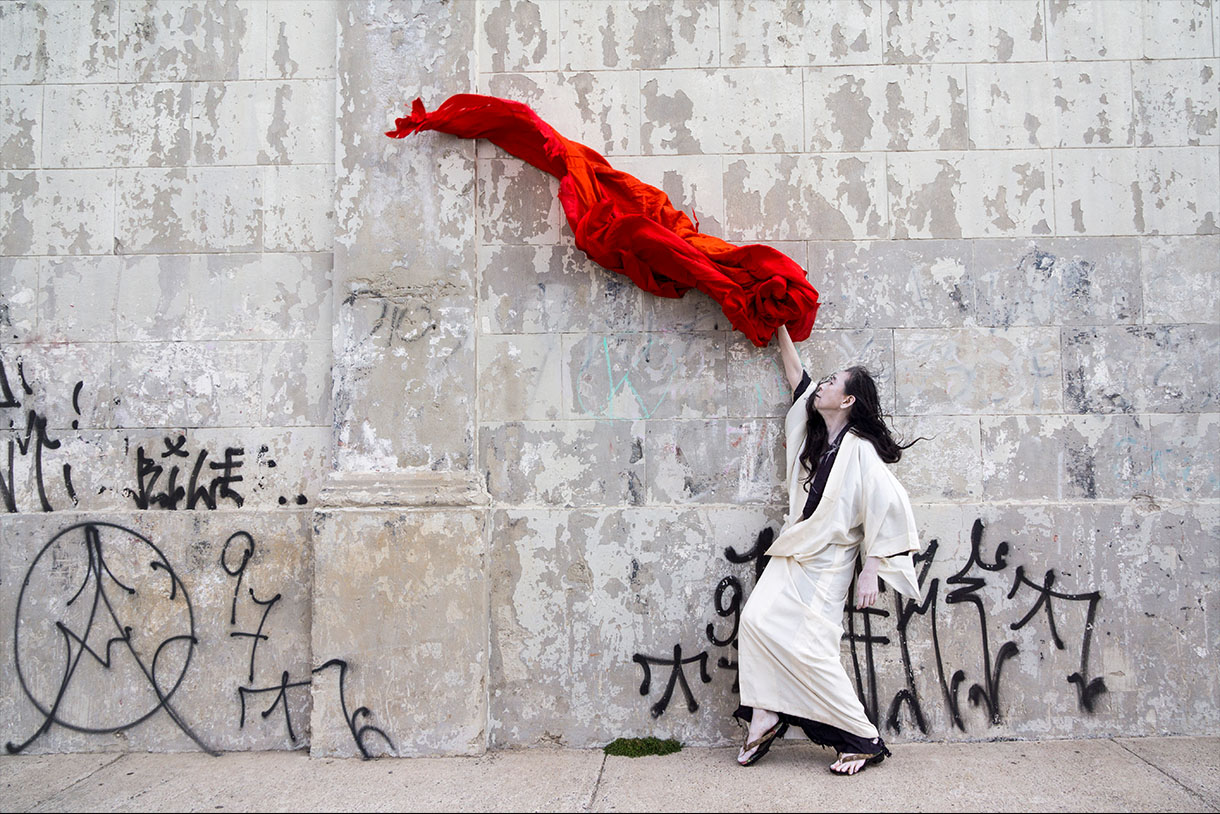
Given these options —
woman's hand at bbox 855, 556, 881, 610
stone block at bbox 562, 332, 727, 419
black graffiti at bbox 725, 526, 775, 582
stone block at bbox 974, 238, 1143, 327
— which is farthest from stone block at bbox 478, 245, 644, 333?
stone block at bbox 974, 238, 1143, 327

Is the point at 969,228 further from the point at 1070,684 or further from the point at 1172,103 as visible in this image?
the point at 1070,684

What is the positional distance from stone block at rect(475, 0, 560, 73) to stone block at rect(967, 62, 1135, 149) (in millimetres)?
2142

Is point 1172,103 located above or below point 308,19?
below

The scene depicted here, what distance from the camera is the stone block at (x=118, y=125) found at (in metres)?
4.34

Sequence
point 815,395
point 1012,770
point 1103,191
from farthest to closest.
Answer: point 1103,191 → point 815,395 → point 1012,770

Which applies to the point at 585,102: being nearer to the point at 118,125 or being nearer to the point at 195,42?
the point at 195,42

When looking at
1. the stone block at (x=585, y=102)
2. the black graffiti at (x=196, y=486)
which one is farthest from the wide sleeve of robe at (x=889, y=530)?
the black graffiti at (x=196, y=486)

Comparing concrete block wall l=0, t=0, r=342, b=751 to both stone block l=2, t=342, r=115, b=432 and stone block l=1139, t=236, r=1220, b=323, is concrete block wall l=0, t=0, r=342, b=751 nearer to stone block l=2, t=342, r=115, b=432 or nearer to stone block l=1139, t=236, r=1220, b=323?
stone block l=2, t=342, r=115, b=432

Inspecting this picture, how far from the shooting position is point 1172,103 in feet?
13.8

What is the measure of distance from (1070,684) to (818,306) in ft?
7.14

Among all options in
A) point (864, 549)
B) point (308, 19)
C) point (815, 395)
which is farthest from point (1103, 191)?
point (308, 19)

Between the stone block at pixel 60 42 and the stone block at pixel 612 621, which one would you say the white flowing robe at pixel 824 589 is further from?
the stone block at pixel 60 42

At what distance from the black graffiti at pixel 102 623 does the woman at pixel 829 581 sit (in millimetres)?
2795

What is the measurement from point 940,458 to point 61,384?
4476mm
